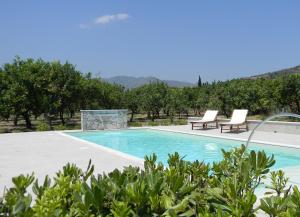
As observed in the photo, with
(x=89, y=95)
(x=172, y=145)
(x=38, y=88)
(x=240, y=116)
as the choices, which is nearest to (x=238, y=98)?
(x=89, y=95)

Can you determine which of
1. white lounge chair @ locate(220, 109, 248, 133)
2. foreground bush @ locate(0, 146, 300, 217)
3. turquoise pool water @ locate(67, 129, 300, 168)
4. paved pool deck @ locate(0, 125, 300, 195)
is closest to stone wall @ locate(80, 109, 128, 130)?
turquoise pool water @ locate(67, 129, 300, 168)

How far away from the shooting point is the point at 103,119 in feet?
70.5

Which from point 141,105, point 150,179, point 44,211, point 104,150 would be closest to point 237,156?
point 150,179

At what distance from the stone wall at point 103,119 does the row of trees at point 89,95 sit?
4.60 metres

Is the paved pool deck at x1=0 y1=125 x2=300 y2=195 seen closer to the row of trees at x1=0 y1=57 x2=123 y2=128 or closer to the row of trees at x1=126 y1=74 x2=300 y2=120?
the row of trees at x1=0 y1=57 x2=123 y2=128

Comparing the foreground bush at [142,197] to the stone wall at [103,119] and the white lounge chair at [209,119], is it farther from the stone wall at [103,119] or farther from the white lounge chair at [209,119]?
the stone wall at [103,119]

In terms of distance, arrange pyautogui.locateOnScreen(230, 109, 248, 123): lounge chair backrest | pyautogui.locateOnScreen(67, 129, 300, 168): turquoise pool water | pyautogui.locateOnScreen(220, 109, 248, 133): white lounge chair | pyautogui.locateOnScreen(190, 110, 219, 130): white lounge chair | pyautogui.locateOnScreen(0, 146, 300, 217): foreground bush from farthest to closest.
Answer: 1. pyautogui.locateOnScreen(190, 110, 219, 130): white lounge chair
2. pyautogui.locateOnScreen(230, 109, 248, 123): lounge chair backrest
3. pyautogui.locateOnScreen(220, 109, 248, 133): white lounge chair
4. pyautogui.locateOnScreen(67, 129, 300, 168): turquoise pool water
5. pyautogui.locateOnScreen(0, 146, 300, 217): foreground bush

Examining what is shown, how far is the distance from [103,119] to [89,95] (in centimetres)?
841

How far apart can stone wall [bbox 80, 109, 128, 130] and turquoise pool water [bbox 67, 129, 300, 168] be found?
2.26ft

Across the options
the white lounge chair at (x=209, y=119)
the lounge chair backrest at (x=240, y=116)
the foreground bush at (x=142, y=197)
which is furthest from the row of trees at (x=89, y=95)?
the foreground bush at (x=142, y=197)

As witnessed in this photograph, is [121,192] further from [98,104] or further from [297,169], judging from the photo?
[98,104]

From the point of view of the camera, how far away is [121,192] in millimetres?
2574

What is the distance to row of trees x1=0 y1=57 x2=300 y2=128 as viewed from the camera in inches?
951

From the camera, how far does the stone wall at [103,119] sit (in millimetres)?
21078
